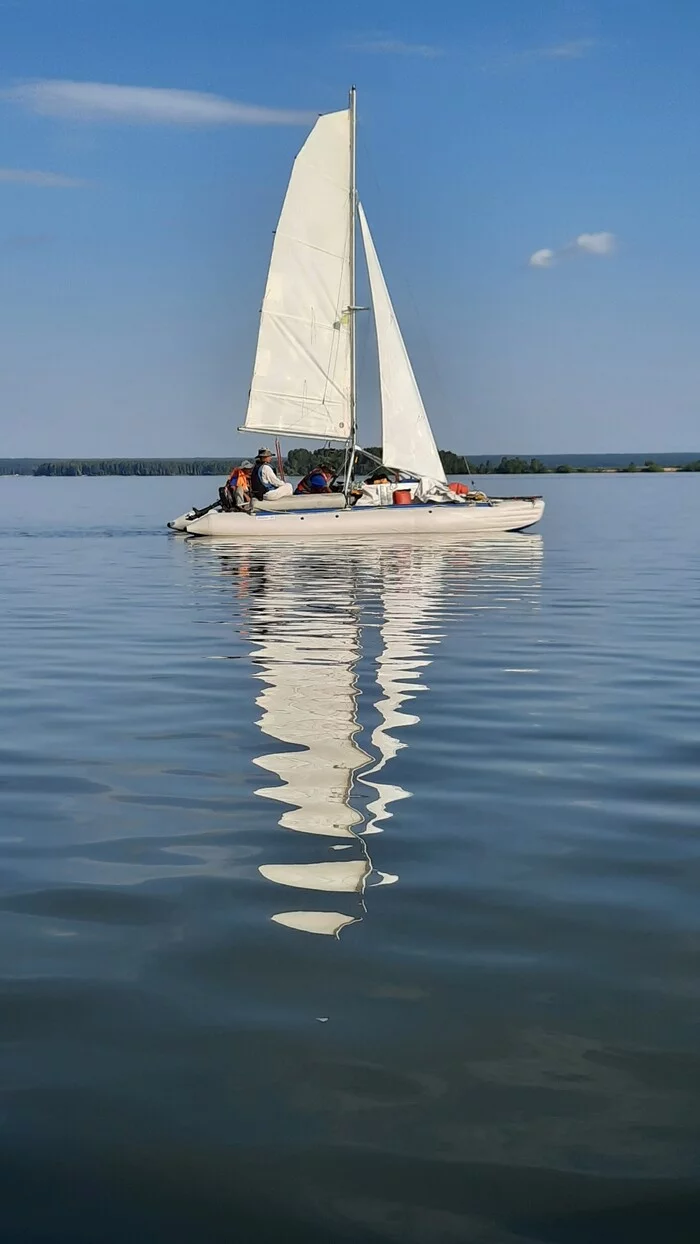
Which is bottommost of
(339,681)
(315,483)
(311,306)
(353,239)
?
(339,681)

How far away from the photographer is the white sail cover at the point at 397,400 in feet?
147

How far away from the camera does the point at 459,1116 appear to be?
453 centimetres

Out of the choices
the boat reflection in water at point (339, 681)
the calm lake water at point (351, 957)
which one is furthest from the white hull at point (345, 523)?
the calm lake water at point (351, 957)

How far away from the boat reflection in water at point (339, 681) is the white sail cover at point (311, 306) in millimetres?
11987

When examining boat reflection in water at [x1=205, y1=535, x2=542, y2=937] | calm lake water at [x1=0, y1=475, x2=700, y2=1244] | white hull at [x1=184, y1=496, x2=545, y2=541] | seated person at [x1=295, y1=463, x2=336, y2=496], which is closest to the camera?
calm lake water at [x1=0, y1=475, x2=700, y2=1244]

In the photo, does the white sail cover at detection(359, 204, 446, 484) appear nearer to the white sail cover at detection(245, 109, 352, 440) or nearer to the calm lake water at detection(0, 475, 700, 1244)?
the white sail cover at detection(245, 109, 352, 440)

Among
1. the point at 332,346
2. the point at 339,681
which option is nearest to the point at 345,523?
the point at 332,346

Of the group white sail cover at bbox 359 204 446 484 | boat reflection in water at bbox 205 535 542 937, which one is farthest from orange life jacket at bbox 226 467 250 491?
boat reflection in water at bbox 205 535 542 937

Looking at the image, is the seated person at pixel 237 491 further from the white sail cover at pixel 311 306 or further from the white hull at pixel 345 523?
the white sail cover at pixel 311 306

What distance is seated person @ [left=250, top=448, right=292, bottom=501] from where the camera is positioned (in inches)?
1673

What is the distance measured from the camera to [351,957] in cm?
598

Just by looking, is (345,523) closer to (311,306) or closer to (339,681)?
(311,306)

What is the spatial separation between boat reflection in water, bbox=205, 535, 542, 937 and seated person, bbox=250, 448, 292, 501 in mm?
8281

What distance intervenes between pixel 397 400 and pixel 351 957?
4036 centimetres
